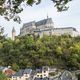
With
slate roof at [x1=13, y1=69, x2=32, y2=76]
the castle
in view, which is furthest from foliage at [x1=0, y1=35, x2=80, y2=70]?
the castle

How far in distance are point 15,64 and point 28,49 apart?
11.2m

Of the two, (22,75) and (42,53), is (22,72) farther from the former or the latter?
(42,53)

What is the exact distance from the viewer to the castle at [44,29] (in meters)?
106

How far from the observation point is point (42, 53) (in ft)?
290

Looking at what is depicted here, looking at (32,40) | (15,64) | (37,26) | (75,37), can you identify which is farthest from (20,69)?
(37,26)

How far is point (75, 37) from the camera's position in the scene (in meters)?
99.7

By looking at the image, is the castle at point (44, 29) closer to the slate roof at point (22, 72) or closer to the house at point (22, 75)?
the slate roof at point (22, 72)

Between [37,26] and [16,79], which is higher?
[37,26]

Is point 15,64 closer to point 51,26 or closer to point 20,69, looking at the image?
point 20,69

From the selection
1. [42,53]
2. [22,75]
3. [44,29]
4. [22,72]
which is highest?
[44,29]

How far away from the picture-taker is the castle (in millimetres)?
105750

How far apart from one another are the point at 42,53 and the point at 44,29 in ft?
73.4

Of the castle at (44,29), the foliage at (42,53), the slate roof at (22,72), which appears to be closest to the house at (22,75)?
the slate roof at (22,72)

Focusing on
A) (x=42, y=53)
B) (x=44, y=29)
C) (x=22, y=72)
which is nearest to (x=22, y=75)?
(x=22, y=72)
